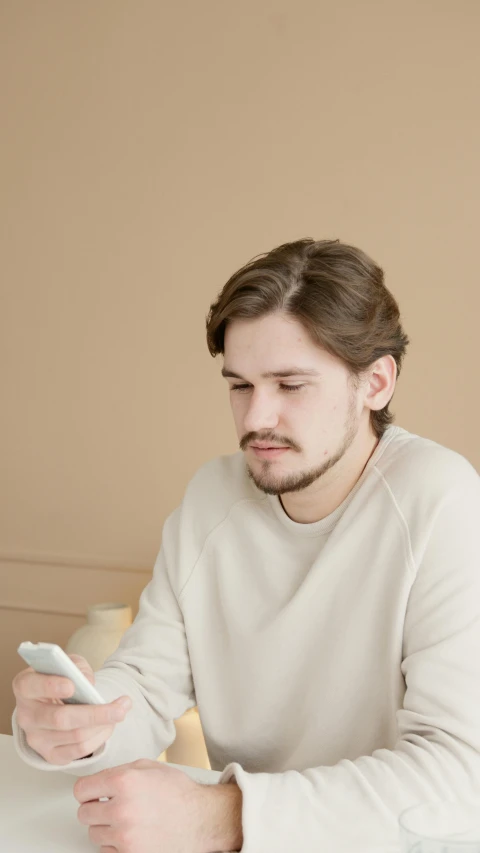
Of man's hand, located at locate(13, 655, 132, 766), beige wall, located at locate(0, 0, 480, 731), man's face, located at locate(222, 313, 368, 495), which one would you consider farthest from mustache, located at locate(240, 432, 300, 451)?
beige wall, located at locate(0, 0, 480, 731)

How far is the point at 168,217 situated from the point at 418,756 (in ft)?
7.19

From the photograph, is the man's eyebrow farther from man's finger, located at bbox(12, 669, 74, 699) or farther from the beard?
man's finger, located at bbox(12, 669, 74, 699)

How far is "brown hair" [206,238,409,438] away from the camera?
1.44 metres

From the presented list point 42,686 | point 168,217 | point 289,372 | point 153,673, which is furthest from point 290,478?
point 168,217

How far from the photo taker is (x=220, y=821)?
1.05m

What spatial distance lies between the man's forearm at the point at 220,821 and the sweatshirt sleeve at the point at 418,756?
3cm

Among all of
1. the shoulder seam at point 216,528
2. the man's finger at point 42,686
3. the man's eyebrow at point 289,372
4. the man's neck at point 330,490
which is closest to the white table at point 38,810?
the man's finger at point 42,686

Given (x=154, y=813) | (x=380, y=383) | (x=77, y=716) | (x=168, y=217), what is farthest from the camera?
(x=168, y=217)

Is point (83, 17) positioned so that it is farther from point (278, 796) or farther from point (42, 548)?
point (278, 796)

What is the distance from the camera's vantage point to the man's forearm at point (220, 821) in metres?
1.04

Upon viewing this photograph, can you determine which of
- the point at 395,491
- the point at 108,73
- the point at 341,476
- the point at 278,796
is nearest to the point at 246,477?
the point at 341,476

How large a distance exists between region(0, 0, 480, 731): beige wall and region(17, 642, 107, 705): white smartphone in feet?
5.36

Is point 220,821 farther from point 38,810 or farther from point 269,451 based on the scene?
point 269,451

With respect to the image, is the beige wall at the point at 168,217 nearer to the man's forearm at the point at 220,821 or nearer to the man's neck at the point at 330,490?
the man's neck at the point at 330,490
